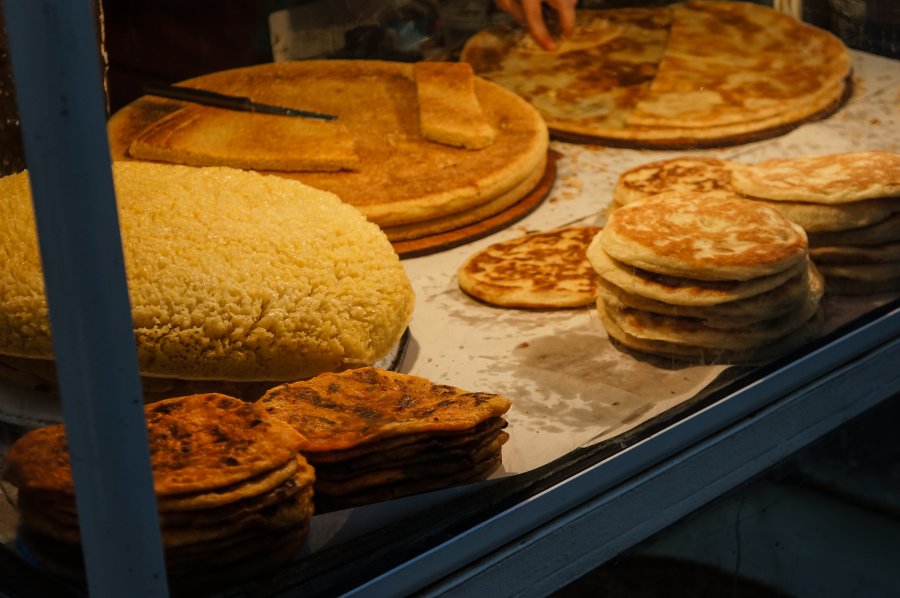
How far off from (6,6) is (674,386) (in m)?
0.96

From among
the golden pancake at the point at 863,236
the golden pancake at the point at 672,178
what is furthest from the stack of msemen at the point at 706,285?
the golden pancake at the point at 672,178

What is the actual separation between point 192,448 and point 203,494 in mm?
76

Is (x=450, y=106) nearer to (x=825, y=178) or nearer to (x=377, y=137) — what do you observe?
(x=377, y=137)

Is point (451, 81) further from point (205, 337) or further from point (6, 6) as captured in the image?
point (6, 6)

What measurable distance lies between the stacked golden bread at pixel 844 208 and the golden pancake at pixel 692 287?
18 centimetres

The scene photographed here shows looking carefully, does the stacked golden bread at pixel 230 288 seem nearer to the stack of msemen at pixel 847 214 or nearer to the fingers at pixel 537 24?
the stack of msemen at pixel 847 214

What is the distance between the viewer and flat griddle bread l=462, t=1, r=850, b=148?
217 cm

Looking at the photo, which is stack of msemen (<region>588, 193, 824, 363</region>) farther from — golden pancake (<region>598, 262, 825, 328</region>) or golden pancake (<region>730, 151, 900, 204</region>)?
golden pancake (<region>730, 151, 900, 204</region>)

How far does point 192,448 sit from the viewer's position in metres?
1.02

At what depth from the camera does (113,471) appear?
86 centimetres

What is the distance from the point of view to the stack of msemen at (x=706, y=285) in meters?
1.44

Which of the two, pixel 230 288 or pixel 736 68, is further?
pixel 736 68

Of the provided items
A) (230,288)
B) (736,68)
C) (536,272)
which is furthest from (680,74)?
(230,288)

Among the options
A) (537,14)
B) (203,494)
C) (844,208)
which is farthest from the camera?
(537,14)
